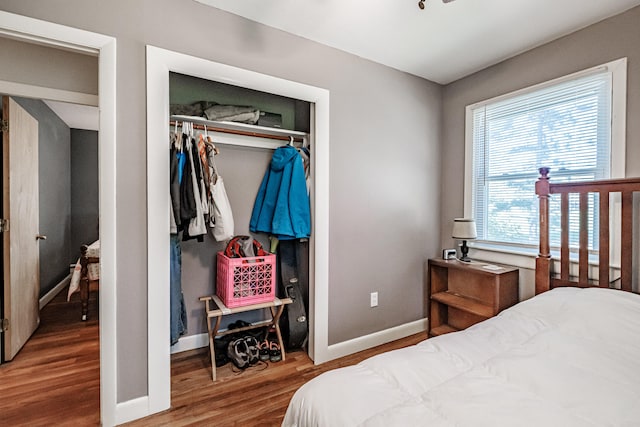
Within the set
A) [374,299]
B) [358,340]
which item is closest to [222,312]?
[358,340]

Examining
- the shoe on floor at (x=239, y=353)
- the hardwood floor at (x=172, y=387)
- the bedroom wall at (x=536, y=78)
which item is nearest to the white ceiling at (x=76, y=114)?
the hardwood floor at (x=172, y=387)

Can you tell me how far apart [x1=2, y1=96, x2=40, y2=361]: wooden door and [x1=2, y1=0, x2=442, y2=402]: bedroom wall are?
4.44 ft

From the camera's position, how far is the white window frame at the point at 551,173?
6.11 feet

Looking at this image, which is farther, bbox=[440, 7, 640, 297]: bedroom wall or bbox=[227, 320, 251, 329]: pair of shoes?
bbox=[227, 320, 251, 329]: pair of shoes

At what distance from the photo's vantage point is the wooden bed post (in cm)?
204

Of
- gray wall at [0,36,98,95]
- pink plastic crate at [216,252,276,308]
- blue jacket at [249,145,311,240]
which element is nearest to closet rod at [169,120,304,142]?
blue jacket at [249,145,311,240]

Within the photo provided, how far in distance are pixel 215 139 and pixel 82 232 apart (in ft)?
12.8

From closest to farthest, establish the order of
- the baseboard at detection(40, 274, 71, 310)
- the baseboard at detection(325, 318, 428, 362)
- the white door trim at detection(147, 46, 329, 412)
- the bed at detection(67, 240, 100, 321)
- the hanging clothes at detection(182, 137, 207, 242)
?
the white door trim at detection(147, 46, 329, 412), the hanging clothes at detection(182, 137, 207, 242), the baseboard at detection(325, 318, 428, 362), the bed at detection(67, 240, 100, 321), the baseboard at detection(40, 274, 71, 310)

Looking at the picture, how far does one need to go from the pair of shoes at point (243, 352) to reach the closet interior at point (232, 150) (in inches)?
14.8

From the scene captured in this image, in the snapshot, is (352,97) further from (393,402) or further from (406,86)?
(393,402)

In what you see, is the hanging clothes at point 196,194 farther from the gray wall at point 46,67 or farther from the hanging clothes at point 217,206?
the gray wall at point 46,67

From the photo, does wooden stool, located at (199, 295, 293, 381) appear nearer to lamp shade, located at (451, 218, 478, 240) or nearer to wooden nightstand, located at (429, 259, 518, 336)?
wooden nightstand, located at (429, 259, 518, 336)

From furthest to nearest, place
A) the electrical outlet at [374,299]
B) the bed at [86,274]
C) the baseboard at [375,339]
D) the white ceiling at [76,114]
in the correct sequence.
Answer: the white ceiling at [76,114], the bed at [86,274], the electrical outlet at [374,299], the baseboard at [375,339]

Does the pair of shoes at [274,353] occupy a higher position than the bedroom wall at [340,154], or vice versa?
the bedroom wall at [340,154]
